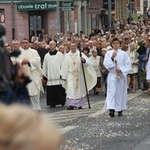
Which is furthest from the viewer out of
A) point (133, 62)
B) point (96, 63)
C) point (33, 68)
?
point (133, 62)

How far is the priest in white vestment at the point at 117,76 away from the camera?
14.9 metres

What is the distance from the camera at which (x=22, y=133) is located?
69.5 inches

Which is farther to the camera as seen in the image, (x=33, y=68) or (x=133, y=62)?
(x=133, y=62)

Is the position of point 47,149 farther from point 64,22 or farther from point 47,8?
point 64,22

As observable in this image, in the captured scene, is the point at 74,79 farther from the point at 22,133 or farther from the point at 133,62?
the point at 22,133

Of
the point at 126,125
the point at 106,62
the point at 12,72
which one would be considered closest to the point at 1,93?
the point at 12,72

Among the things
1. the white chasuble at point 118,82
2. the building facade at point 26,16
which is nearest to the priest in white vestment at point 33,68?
the white chasuble at point 118,82

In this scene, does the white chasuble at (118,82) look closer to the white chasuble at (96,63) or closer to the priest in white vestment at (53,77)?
A: the priest in white vestment at (53,77)

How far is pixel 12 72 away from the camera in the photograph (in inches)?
92.0

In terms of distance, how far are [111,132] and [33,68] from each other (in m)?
4.49

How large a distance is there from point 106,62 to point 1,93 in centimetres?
1256

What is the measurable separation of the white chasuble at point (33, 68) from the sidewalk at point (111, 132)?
190 centimetres

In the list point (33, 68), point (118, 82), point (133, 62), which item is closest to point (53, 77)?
point (33, 68)

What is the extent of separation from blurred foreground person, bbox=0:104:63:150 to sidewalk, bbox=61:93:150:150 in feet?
29.1
